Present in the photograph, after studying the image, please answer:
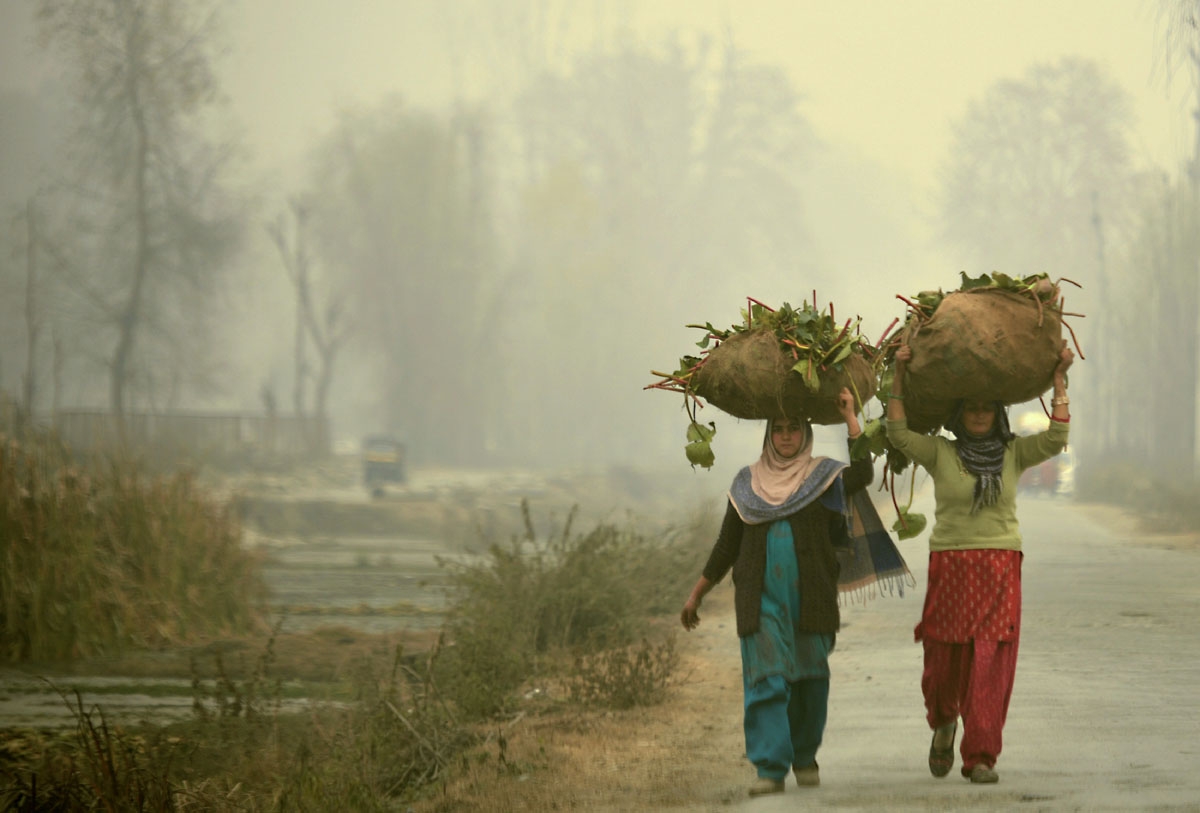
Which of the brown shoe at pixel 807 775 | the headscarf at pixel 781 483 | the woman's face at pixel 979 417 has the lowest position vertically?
the brown shoe at pixel 807 775

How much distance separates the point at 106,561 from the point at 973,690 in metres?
9.55

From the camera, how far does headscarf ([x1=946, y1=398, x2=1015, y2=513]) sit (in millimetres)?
6734

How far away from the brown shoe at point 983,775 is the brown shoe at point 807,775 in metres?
0.70

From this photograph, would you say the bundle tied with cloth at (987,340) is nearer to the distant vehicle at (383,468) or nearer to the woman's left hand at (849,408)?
the woman's left hand at (849,408)

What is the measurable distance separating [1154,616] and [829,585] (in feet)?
23.9

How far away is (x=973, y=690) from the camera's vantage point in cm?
665

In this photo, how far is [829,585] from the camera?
6762 millimetres

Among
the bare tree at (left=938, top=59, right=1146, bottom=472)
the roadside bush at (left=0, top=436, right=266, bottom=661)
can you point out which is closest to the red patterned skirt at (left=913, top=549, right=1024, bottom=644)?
the roadside bush at (left=0, top=436, right=266, bottom=661)

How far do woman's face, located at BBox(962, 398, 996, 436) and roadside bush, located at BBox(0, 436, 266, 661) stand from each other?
9.02 meters

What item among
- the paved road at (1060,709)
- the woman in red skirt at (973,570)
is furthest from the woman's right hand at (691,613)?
the woman in red skirt at (973,570)

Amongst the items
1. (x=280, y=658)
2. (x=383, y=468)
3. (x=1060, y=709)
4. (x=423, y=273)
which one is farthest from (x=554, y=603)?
(x=423, y=273)

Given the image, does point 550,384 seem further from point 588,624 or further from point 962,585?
point 962,585

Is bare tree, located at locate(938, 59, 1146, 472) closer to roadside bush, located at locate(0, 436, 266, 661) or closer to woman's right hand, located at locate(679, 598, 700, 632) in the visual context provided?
roadside bush, located at locate(0, 436, 266, 661)

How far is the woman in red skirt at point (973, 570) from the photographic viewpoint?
666 centimetres
